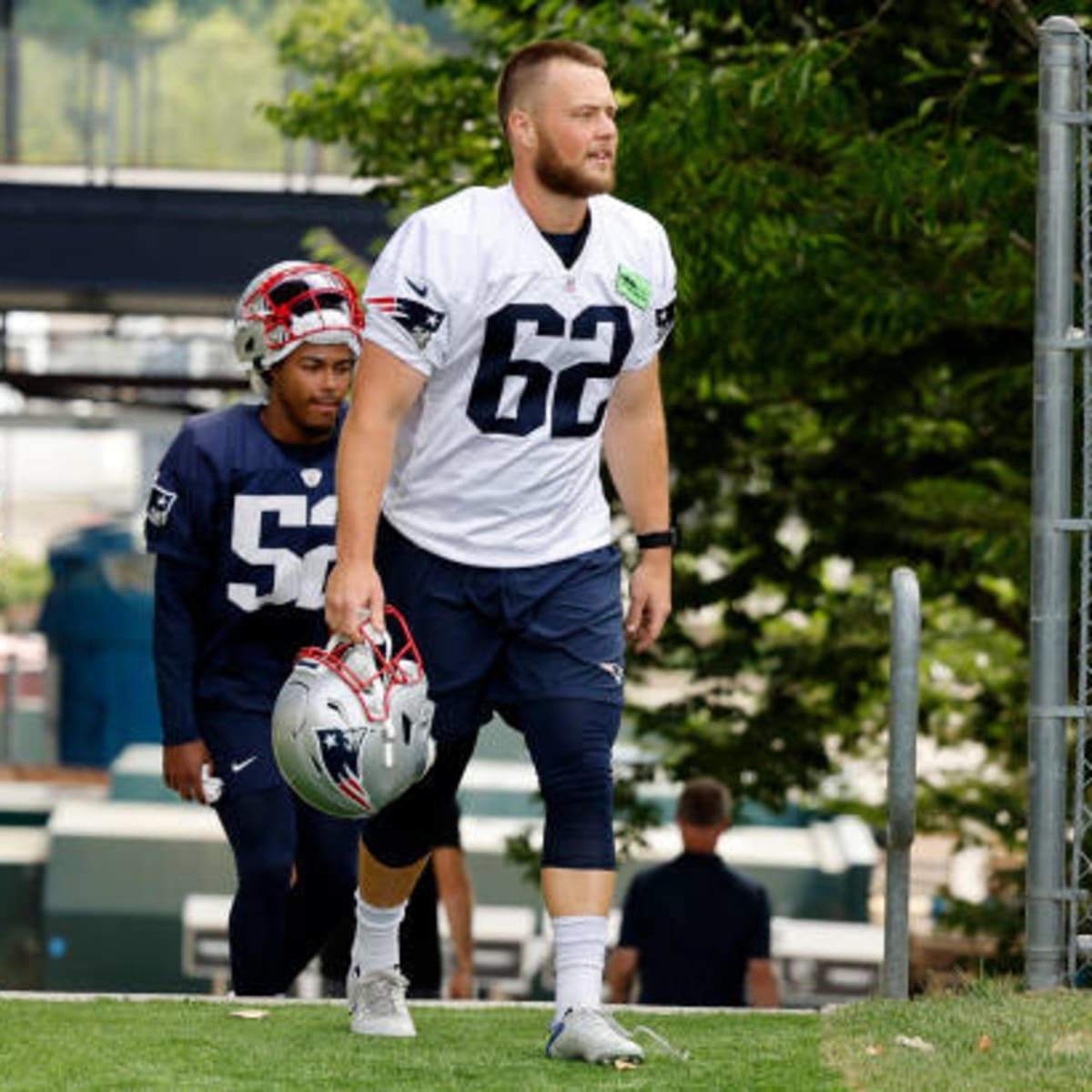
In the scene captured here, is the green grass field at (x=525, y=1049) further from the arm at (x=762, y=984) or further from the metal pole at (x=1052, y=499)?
the arm at (x=762, y=984)

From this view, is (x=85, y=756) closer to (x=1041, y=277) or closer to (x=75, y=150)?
(x=75, y=150)

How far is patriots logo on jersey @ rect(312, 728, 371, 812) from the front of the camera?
514 cm

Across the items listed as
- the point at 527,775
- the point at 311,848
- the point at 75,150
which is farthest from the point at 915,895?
the point at 311,848

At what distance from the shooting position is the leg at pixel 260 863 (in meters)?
6.84

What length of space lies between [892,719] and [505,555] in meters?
1.13

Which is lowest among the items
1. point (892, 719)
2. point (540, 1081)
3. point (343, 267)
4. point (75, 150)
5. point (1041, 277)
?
point (540, 1081)

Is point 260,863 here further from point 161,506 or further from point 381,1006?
point 381,1006

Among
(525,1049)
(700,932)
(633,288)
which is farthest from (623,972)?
(633,288)

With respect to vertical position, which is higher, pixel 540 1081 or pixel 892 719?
pixel 892 719

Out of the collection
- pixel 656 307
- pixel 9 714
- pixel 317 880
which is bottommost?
pixel 9 714

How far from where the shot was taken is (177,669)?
680 cm

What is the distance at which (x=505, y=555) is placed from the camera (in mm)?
5449

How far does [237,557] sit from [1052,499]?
6.24 ft

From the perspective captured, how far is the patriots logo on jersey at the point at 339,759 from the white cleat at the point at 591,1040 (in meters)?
0.60
